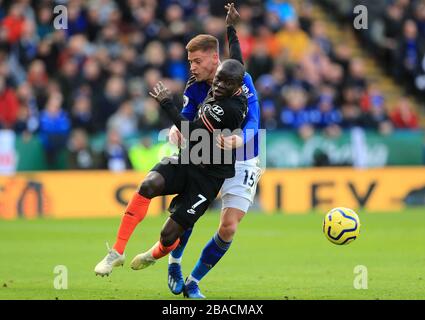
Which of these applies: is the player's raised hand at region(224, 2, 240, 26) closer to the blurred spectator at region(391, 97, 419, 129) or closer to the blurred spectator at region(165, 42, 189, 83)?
the blurred spectator at region(165, 42, 189, 83)

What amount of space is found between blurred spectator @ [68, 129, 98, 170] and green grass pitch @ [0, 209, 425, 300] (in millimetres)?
1808

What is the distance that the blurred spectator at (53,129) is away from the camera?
19984mm

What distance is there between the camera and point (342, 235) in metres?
10.5

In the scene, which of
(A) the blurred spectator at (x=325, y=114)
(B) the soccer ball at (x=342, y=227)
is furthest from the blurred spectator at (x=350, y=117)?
(B) the soccer ball at (x=342, y=227)

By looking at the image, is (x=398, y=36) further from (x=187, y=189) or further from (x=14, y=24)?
(x=187, y=189)

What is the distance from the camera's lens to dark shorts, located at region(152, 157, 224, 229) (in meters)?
9.29

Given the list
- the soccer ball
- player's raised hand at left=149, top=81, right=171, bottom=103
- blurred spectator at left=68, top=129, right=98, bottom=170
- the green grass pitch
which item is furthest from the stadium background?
player's raised hand at left=149, top=81, right=171, bottom=103

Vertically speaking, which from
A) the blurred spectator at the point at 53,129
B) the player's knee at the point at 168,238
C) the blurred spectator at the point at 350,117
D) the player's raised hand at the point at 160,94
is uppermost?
the blurred spectator at the point at 350,117

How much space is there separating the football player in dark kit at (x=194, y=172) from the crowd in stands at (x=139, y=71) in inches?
419

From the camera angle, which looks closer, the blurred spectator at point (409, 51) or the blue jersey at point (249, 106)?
the blue jersey at point (249, 106)

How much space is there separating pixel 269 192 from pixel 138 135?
2934mm

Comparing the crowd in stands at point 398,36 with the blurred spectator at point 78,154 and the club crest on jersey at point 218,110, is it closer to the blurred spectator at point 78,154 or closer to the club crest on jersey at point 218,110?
the blurred spectator at point 78,154
